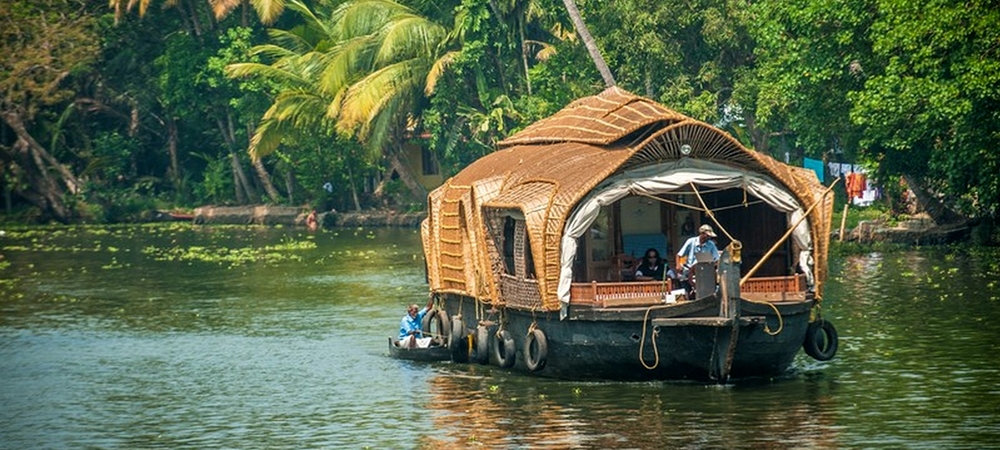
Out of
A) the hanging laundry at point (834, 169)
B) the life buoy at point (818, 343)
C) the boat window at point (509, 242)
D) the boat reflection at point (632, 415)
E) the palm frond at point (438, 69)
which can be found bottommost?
the boat reflection at point (632, 415)

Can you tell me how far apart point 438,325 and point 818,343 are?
5256mm

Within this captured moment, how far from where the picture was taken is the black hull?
676 inches

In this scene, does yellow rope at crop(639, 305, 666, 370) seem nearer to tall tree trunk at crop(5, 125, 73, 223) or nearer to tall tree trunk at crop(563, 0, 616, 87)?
tall tree trunk at crop(563, 0, 616, 87)

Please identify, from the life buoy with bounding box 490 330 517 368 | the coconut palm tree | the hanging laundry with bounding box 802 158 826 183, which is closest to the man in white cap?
the life buoy with bounding box 490 330 517 368

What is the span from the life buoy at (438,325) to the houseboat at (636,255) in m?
0.74

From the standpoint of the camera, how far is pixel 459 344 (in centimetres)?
2080

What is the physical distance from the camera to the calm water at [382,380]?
16.5m

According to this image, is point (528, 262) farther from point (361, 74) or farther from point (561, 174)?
point (361, 74)

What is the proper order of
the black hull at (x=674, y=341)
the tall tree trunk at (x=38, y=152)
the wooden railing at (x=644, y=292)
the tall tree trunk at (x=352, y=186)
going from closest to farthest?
1. the black hull at (x=674, y=341)
2. the wooden railing at (x=644, y=292)
3. the tall tree trunk at (x=38, y=152)
4. the tall tree trunk at (x=352, y=186)

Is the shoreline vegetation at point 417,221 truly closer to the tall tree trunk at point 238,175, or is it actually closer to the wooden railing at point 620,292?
the tall tree trunk at point 238,175

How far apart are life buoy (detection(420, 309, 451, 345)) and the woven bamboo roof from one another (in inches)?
14.3

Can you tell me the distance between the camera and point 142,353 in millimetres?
23234

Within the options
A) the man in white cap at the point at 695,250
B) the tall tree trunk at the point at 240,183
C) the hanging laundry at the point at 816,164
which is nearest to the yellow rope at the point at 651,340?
the man in white cap at the point at 695,250

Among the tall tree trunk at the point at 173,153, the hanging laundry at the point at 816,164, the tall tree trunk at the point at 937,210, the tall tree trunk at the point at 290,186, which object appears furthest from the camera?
the tall tree trunk at the point at 173,153
